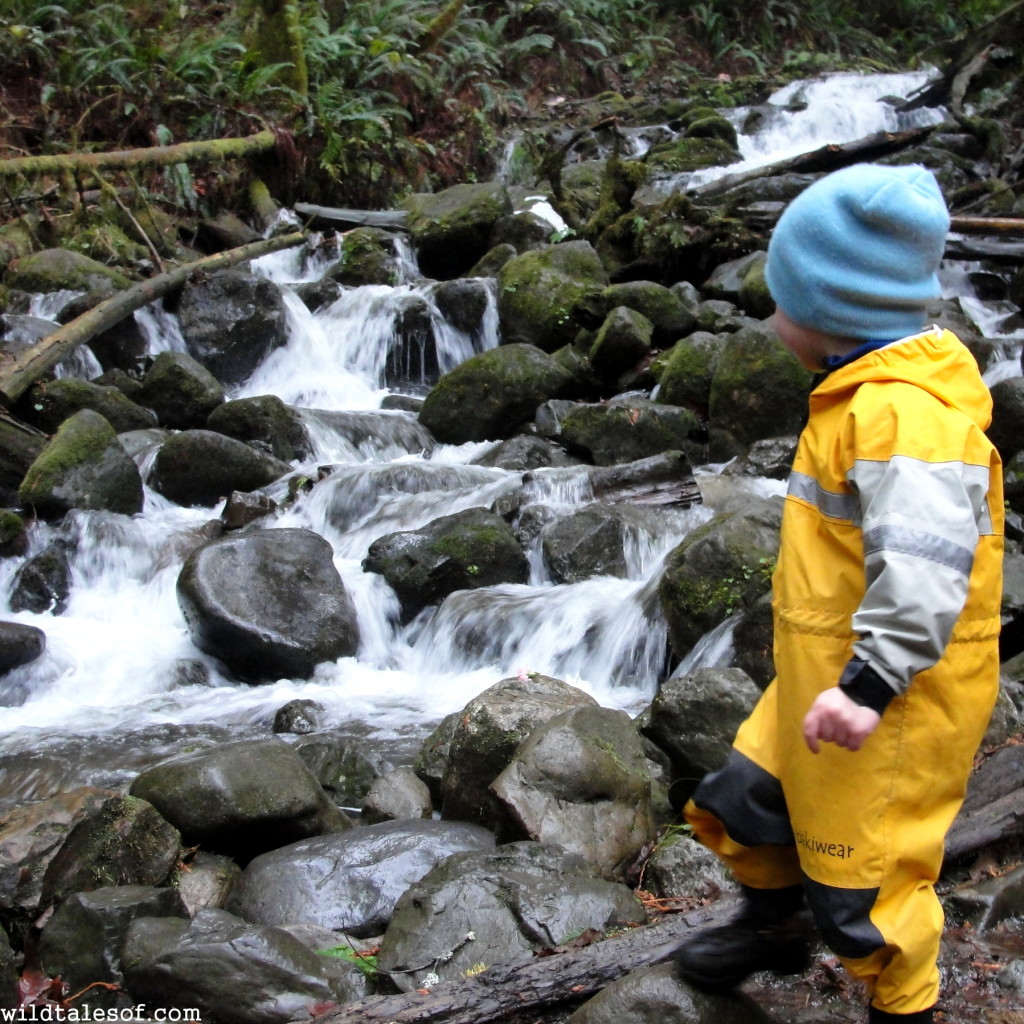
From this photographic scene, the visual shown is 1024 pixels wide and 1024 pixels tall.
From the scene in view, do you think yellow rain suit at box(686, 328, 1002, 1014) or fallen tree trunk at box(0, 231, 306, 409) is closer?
yellow rain suit at box(686, 328, 1002, 1014)

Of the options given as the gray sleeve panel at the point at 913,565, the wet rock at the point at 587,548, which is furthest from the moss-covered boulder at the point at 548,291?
the gray sleeve panel at the point at 913,565

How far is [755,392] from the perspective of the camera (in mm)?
8078

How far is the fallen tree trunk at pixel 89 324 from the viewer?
28.3 feet

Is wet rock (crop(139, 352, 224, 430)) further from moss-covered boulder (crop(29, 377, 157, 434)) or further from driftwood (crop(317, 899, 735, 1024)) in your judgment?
driftwood (crop(317, 899, 735, 1024))

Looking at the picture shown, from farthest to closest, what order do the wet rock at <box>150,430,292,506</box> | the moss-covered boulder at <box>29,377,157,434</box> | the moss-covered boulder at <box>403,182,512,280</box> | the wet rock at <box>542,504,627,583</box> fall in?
1. the moss-covered boulder at <box>403,182,512,280</box>
2. the moss-covered boulder at <box>29,377,157,434</box>
3. the wet rock at <box>150,430,292,506</box>
4. the wet rock at <box>542,504,627,583</box>

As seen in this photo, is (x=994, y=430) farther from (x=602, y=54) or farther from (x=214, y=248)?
(x=602, y=54)

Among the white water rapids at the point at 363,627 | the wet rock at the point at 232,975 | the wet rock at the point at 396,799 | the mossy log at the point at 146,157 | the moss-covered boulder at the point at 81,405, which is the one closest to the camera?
the wet rock at the point at 232,975

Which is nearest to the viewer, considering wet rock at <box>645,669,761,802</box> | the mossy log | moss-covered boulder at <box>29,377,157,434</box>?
wet rock at <box>645,669,761,802</box>

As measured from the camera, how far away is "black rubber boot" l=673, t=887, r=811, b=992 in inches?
86.7

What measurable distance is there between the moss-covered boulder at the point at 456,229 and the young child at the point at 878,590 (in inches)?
463

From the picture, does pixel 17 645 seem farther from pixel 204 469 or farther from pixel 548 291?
pixel 548 291

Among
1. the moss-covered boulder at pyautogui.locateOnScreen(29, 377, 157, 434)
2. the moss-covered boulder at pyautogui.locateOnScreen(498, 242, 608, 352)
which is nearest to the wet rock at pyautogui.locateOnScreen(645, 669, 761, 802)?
the moss-covered boulder at pyautogui.locateOnScreen(29, 377, 157, 434)

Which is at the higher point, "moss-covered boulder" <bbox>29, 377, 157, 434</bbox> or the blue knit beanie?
the blue knit beanie

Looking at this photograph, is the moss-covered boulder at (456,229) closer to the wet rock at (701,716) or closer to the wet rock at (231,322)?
the wet rock at (231,322)
